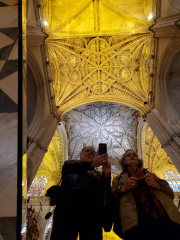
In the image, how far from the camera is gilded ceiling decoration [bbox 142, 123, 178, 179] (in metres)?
12.4

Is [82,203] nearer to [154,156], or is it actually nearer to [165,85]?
[165,85]

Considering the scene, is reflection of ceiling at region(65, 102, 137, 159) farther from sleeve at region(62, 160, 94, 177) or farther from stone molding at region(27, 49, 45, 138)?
sleeve at region(62, 160, 94, 177)

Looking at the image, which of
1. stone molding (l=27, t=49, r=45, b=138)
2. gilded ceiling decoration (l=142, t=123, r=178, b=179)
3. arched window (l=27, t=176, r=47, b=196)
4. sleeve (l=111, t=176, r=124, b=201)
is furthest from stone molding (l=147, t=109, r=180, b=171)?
arched window (l=27, t=176, r=47, b=196)

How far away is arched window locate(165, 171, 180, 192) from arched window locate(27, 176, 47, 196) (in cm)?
925

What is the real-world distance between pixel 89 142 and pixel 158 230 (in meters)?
12.9

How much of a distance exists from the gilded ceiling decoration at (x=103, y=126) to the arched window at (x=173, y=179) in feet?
10.9

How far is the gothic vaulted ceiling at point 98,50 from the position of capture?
834cm

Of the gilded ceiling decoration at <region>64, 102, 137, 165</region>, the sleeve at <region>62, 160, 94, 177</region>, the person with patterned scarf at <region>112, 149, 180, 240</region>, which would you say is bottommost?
the person with patterned scarf at <region>112, 149, 180, 240</region>

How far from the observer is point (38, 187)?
11516mm

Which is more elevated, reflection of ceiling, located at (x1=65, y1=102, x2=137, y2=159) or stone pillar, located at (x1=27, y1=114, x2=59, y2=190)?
reflection of ceiling, located at (x1=65, y1=102, x2=137, y2=159)

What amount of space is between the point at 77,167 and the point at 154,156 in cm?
1234

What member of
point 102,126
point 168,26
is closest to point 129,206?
point 168,26

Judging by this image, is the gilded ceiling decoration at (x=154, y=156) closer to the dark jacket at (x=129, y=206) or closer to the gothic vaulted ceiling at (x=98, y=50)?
the gothic vaulted ceiling at (x=98, y=50)

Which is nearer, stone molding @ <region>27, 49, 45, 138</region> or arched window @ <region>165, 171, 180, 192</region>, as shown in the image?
stone molding @ <region>27, 49, 45, 138</region>
